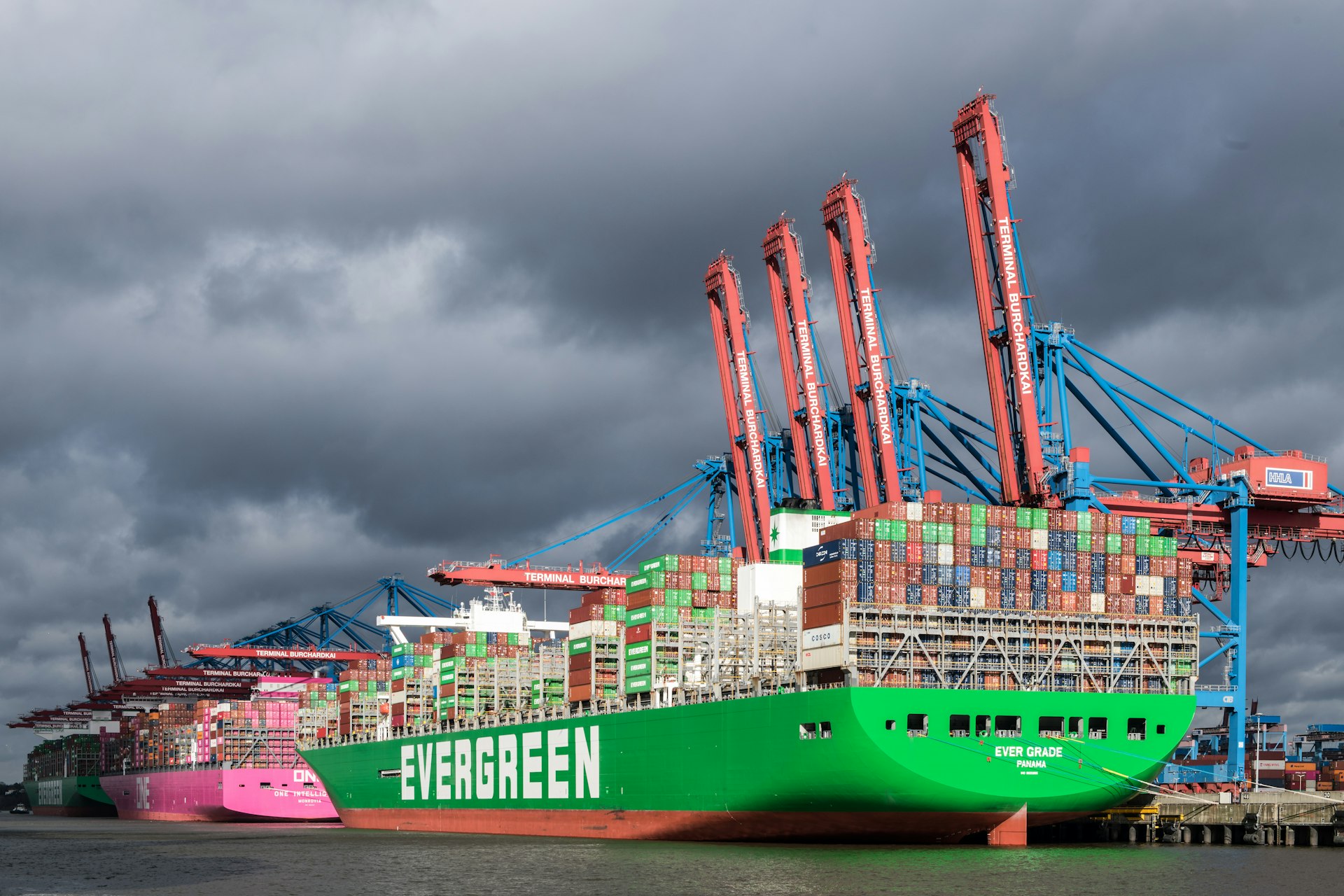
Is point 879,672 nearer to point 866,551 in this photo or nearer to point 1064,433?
point 866,551

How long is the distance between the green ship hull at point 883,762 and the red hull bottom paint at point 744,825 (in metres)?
0.07

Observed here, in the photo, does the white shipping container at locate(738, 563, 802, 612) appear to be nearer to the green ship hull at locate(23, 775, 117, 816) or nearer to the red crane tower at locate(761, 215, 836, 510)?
the red crane tower at locate(761, 215, 836, 510)

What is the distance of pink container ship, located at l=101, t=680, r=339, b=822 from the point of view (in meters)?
101

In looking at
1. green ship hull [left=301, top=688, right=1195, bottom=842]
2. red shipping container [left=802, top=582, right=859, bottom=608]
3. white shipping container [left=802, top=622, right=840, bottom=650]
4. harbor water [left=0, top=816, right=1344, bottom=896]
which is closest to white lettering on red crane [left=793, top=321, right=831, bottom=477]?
green ship hull [left=301, top=688, right=1195, bottom=842]

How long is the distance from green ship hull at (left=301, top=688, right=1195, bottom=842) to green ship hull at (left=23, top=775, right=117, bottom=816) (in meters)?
108


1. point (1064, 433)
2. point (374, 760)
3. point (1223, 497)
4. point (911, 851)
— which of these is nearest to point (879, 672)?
point (911, 851)

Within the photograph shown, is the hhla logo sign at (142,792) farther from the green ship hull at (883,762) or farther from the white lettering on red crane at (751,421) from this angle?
the green ship hull at (883,762)

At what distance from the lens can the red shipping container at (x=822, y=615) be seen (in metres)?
47.8

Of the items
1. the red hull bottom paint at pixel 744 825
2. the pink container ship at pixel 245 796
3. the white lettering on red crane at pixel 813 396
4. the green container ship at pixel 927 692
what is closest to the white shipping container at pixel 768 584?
the green container ship at pixel 927 692

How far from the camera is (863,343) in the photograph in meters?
69.4

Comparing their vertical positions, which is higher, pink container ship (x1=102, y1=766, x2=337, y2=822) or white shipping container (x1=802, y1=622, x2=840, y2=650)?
white shipping container (x1=802, y1=622, x2=840, y2=650)

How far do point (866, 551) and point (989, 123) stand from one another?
2238 cm

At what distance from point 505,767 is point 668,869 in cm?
2495

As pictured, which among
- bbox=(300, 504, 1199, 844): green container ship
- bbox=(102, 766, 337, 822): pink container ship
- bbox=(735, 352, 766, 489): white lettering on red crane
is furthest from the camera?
bbox=(102, 766, 337, 822): pink container ship
